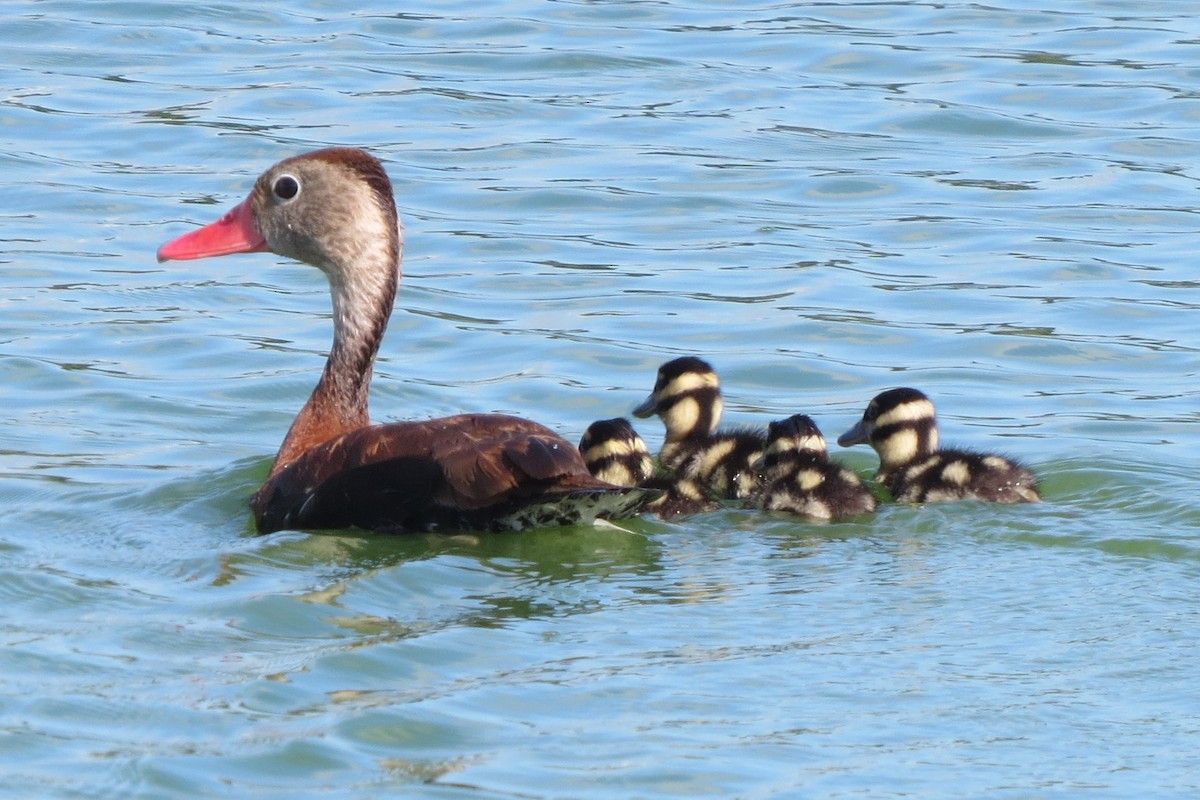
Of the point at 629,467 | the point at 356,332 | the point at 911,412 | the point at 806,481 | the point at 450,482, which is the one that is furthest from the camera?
the point at 356,332

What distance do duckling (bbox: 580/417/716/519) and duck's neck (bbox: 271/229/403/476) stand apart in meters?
0.97

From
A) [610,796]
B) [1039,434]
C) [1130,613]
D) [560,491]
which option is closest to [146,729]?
[610,796]

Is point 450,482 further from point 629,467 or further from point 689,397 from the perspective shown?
point 689,397

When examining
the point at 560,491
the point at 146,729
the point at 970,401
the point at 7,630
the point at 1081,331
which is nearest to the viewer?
the point at 146,729

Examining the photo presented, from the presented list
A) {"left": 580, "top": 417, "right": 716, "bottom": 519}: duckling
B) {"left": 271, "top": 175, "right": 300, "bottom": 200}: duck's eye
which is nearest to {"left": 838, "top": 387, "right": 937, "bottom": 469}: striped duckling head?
{"left": 580, "top": 417, "right": 716, "bottom": 519}: duckling

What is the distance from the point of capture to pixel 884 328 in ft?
39.6

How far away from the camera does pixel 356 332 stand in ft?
30.9

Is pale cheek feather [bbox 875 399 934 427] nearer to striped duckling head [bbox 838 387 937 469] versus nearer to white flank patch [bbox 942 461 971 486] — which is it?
striped duckling head [bbox 838 387 937 469]

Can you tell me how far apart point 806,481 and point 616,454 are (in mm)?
748

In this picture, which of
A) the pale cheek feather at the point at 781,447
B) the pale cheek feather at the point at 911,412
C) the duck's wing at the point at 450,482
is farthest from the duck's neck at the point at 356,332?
the pale cheek feather at the point at 911,412

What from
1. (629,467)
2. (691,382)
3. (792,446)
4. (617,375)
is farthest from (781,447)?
(617,375)

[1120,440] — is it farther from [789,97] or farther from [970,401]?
[789,97]

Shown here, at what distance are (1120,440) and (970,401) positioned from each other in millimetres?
1001

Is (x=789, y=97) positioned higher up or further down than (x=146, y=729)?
higher up
